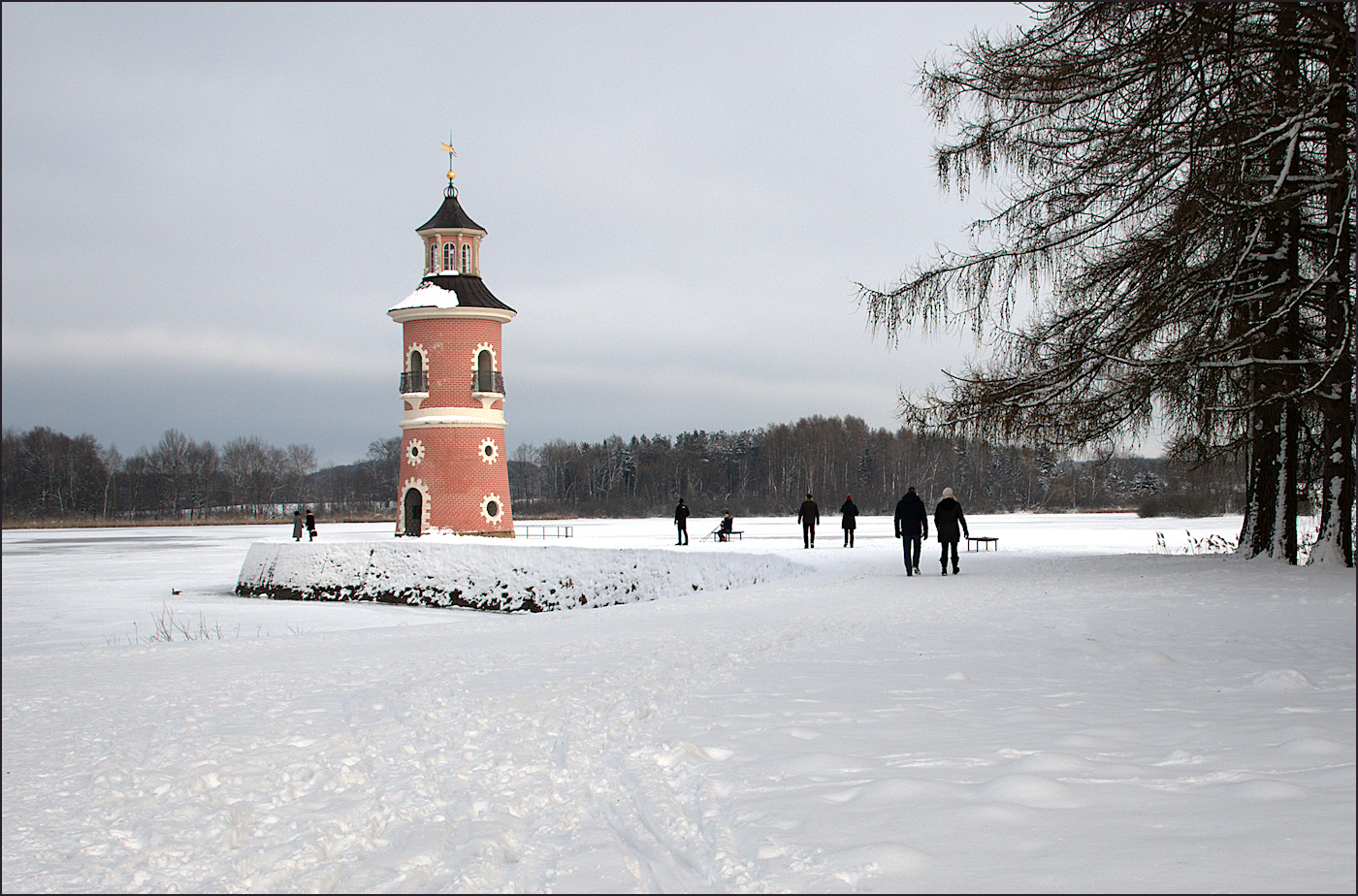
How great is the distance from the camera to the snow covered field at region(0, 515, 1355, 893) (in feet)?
11.5

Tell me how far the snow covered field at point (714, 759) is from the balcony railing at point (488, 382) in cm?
2224

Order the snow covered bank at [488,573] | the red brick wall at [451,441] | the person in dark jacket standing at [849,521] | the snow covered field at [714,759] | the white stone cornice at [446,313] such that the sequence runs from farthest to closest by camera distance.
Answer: the white stone cornice at [446,313], the red brick wall at [451,441], the person in dark jacket standing at [849,521], the snow covered bank at [488,573], the snow covered field at [714,759]

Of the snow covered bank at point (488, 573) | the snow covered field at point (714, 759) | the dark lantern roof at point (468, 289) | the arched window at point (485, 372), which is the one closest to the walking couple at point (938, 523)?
the snow covered bank at point (488, 573)

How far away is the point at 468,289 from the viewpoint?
33375 mm

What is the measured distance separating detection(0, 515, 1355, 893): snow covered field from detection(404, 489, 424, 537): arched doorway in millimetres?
21984

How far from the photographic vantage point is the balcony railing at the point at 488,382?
32656 millimetres

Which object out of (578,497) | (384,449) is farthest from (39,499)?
(384,449)

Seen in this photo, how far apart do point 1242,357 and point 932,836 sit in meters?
11.8

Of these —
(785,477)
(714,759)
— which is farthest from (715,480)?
(714,759)

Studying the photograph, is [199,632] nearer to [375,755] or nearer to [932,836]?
[375,755]

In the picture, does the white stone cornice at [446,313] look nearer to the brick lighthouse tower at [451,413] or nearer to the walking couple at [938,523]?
the brick lighthouse tower at [451,413]

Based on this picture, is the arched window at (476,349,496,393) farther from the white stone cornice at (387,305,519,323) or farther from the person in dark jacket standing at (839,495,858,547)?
the person in dark jacket standing at (839,495,858,547)

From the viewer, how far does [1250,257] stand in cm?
1331

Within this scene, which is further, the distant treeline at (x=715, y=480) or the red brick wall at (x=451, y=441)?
the distant treeline at (x=715, y=480)
